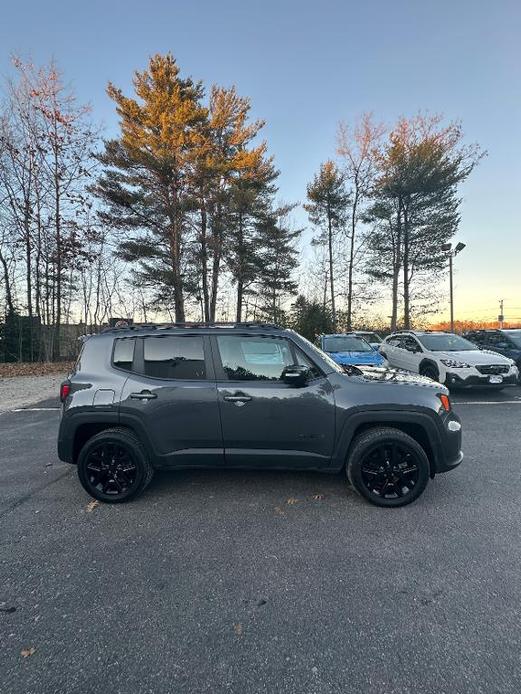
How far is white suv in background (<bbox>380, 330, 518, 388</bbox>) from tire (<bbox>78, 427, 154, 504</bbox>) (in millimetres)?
7614

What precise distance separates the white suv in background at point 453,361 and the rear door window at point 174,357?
716cm

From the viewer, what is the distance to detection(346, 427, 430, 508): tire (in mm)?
3234

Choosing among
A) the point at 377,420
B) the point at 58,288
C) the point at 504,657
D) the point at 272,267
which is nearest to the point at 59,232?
the point at 58,288

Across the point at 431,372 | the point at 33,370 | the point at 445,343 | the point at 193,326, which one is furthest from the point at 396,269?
Result: the point at 193,326

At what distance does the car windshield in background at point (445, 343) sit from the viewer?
9219 mm

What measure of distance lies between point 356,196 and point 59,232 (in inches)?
767

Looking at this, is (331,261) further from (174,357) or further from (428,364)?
(174,357)

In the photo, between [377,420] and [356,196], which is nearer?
[377,420]

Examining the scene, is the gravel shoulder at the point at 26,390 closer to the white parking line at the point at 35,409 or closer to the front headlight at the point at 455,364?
the white parking line at the point at 35,409

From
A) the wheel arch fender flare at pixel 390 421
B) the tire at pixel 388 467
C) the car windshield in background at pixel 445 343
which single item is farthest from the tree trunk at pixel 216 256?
the tire at pixel 388 467

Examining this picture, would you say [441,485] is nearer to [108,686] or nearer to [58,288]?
[108,686]

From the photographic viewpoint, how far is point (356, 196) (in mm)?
24766

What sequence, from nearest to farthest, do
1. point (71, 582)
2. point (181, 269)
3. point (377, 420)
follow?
point (71, 582) < point (377, 420) < point (181, 269)

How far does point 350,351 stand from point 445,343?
269 centimetres
